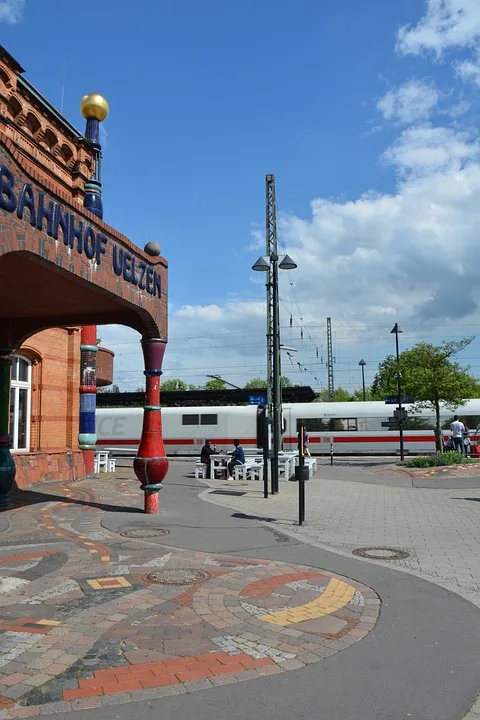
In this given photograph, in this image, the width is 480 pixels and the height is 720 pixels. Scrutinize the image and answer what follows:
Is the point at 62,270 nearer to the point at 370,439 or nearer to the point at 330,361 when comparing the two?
the point at 370,439

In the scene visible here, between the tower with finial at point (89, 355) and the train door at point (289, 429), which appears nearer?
the tower with finial at point (89, 355)

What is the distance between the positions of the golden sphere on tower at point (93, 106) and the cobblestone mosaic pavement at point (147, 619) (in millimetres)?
13260

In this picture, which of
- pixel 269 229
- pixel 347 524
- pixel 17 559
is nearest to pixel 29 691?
pixel 17 559

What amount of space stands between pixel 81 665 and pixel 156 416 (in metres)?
7.24

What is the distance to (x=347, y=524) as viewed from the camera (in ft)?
34.3

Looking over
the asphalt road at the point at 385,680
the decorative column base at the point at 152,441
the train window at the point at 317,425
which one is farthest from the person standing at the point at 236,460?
the train window at the point at 317,425

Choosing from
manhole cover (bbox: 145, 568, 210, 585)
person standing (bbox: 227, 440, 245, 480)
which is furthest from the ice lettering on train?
manhole cover (bbox: 145, 568, 210, 585)

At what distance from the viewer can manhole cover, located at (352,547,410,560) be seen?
785 cm

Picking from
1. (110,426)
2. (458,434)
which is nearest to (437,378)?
(458,434)

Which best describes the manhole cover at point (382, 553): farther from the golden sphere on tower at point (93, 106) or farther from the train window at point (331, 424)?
the train window at point (331, 424)

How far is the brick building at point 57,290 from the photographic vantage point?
7344mm

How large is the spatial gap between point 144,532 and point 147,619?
13.7 ft

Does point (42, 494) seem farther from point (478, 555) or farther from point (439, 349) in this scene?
point (439, 349)

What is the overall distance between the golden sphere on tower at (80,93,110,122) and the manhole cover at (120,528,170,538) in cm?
1294
